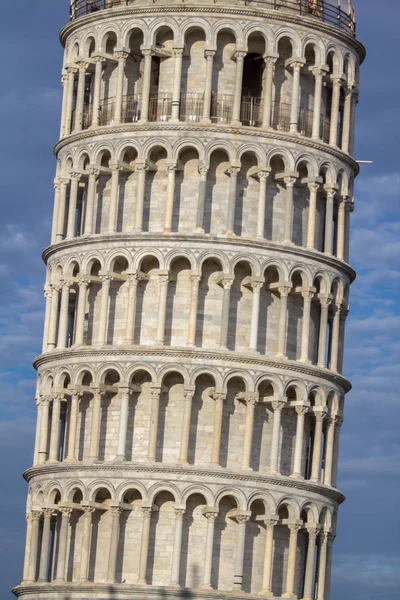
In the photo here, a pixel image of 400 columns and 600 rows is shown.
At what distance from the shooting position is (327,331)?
83.2 m

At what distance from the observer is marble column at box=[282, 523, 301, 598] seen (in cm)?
7925

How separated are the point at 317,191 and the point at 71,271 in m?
9.50

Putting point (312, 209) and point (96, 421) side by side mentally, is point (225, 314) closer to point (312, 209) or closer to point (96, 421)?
point (312, 209)

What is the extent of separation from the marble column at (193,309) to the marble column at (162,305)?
3.04 feet

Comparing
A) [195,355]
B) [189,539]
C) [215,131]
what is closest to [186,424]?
[195,355]

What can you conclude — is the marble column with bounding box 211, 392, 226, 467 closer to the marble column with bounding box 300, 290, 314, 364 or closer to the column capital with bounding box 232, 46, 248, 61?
the marble column with bounding box 300, 290, 314, 364

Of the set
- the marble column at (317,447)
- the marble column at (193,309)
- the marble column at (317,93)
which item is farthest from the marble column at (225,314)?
the marble column at (317,93)

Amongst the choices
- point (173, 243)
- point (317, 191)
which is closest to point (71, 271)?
point (173, 243)

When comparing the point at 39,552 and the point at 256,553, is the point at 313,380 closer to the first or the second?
the point at 256,553

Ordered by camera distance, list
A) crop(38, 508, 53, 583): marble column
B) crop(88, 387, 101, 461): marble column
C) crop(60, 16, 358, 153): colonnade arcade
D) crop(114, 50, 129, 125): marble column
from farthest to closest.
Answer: crop(114, 50, 129, 125): marble column
crop(60, 16, 358, 153): colonnade arcade
crop(38, 508, 53, 583): marble column
crop(88, 387, 101, 461): marble column

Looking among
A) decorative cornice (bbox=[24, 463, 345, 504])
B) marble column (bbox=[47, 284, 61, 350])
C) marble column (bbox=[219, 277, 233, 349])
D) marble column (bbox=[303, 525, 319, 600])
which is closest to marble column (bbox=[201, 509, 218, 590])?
decorative cornice (bbox=[24, 463, 345, 504])

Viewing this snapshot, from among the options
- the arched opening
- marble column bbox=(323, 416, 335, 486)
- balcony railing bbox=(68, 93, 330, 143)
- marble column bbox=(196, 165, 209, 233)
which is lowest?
marble column bbox=(323, 416, 335, 486)

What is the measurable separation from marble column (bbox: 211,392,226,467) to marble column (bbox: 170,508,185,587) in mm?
2143

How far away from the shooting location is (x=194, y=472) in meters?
78.2
